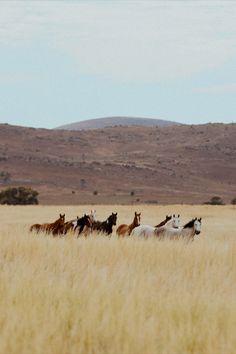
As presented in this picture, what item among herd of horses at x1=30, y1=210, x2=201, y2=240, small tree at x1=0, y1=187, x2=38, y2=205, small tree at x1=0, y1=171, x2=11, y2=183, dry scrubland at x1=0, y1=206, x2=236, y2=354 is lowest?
dry scrubland at x1=0, y1=206, x2=236, y2=354

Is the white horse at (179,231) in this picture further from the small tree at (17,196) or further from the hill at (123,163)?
the hill at (123,163)

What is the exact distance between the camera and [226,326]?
251 inches

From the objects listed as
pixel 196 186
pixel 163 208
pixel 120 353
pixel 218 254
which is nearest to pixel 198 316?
pixel 120 353

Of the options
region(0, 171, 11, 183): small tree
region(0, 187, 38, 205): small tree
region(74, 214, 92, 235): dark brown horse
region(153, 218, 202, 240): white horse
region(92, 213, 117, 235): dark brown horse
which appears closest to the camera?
region(153, 218, 202, 240): white horse

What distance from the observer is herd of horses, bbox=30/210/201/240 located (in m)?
18.3

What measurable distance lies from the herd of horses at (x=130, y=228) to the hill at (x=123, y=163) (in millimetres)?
61387

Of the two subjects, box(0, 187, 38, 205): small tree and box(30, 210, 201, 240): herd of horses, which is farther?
box(0, 187, 38, 205): small tree

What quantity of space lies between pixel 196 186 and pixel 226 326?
102897 mm

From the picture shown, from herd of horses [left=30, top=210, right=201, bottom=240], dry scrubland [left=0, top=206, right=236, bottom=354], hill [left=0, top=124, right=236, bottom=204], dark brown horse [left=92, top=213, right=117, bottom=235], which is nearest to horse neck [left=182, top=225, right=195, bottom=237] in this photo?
herd of horses [left=30, top=210, right=201, bottom=240]

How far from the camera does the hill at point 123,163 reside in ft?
323

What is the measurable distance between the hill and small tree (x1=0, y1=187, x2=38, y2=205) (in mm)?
13232

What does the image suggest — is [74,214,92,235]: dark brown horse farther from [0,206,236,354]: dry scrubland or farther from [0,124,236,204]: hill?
[0,124,236,204]: hill

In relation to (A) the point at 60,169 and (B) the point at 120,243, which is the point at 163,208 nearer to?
(B) the point at 120,243

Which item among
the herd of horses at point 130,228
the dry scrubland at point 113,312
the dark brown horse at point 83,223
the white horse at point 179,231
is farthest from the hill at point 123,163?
the dry scrubland at point 113,312
